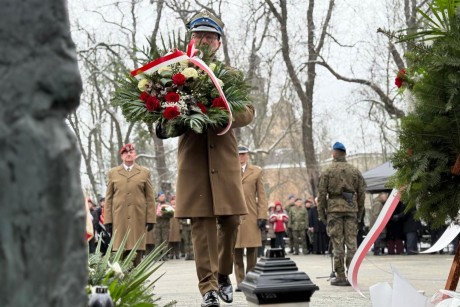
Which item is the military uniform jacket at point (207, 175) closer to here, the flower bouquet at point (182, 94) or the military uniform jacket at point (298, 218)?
the flower bouquet at point (182, 94)

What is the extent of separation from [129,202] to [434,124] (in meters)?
8.09

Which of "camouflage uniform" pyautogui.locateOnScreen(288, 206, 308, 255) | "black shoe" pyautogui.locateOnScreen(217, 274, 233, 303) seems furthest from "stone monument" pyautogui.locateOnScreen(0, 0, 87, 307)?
"camouflage uniform" pyautogui.locateOnScreen(288, 206, 308, 255)

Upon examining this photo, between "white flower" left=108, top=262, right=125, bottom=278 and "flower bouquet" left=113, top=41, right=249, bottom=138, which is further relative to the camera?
"flower bouquet" left=113, top=41, right=249, bottom=138

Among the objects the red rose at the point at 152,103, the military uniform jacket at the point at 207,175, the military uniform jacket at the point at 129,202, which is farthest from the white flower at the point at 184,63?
the military uniform jacket at the point at 129,202

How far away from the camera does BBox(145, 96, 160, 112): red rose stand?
7.06 m

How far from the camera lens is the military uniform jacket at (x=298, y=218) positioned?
97.6 feet

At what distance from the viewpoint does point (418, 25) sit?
577 centimetres

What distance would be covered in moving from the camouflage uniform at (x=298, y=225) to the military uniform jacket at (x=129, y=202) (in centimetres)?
1697

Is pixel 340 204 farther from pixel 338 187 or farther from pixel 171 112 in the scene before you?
pixel 171 112

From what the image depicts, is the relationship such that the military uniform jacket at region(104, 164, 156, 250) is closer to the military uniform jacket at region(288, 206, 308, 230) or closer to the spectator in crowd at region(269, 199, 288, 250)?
the spectator in crowd at region(269, 199, 288, 250)

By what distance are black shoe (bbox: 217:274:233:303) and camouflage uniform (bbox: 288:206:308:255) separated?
21.7 m

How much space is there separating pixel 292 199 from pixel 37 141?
31.2m

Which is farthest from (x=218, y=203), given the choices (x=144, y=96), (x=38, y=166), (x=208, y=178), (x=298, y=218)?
(x=298, y=218)

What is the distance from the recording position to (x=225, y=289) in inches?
317
